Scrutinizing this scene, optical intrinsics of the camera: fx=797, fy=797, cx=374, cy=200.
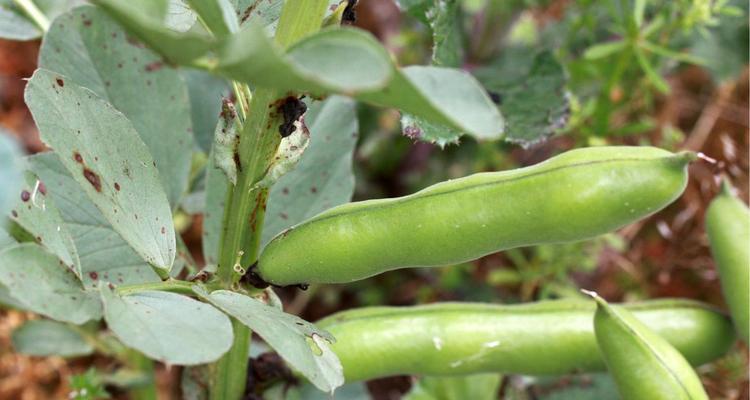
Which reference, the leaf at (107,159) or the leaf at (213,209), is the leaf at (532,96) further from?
the leaf at (107,159)

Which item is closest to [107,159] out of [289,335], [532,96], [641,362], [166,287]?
[166,287]

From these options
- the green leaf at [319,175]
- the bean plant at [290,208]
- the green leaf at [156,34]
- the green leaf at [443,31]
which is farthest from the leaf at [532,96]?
the green leaf at [156,34]

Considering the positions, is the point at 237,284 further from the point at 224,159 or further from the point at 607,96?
the point at 607,96

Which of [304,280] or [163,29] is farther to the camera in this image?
[304,280]

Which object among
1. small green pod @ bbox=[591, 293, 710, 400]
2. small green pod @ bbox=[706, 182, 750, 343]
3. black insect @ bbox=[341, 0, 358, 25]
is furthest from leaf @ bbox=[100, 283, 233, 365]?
small green pod @ bbox=[706, 182, 750, 343]

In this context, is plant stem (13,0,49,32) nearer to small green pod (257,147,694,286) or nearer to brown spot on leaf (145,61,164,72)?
brown spot on leaf (145,61,164,72)

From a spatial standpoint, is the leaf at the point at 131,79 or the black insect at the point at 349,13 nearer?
the black insect at the point at 349,13

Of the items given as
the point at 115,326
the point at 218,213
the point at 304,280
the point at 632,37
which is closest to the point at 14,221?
the point at 115,326
